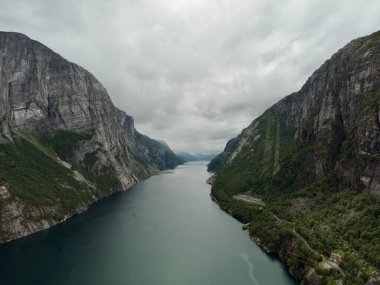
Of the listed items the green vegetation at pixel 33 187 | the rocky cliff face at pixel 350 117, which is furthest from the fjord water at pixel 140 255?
the rocky cliff face at pixel 350 117

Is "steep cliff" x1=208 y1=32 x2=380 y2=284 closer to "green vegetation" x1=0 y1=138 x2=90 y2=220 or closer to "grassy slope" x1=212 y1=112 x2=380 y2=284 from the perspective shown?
"grassy slope" x1=212 y1=112 x2=380 y2=284

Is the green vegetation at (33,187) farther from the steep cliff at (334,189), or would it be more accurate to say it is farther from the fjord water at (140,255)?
the steep cliff at (334,189)

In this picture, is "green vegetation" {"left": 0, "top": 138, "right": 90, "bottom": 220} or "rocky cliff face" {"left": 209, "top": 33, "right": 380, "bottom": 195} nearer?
"rocky cliff face" {"left": 209, "top": 33, "right": 380, "bottom": 195}

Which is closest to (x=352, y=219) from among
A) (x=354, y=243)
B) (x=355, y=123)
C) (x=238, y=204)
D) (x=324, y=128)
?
(x=354, y=243)

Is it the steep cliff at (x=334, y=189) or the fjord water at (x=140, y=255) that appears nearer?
the steep cliff at (x=334, y=189)

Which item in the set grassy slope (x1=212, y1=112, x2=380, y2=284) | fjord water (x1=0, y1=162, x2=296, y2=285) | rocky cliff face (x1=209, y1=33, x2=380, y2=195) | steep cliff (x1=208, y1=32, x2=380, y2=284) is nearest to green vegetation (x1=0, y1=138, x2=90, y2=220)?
fjord water (x1=0, y1=162, x2=296, y2=285)

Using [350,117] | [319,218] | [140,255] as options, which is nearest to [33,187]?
[140,255]

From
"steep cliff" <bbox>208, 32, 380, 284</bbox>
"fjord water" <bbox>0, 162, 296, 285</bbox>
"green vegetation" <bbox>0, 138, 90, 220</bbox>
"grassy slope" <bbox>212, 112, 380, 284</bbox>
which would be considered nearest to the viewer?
"grassy slope" <bbox>212, 112, 380, 284</bbox>
